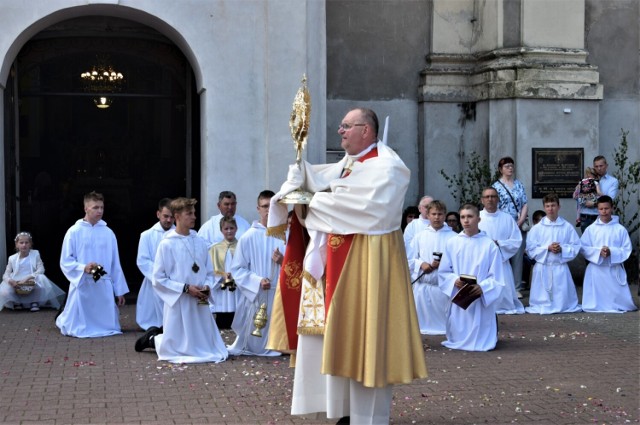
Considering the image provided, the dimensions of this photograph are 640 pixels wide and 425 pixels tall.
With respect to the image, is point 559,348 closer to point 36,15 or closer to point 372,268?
point 372,268

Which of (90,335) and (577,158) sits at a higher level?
(577,158)

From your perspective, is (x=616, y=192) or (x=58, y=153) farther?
(x=58, y=153)

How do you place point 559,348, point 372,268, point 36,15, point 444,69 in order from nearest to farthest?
1. point 372,268
2. point 559,348
3. point 36,15
4. point 444,69

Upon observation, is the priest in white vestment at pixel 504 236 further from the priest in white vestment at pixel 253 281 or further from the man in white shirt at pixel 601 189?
the priest in white vestment at pixel 253 281

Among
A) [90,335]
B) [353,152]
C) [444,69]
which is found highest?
[444,69]

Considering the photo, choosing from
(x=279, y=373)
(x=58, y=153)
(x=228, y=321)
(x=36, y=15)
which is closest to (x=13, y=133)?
(x=58, y=153)

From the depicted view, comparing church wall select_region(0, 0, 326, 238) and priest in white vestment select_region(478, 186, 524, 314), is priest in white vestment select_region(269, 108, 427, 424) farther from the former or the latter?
church wall select_region(0, 0, 326, 238)

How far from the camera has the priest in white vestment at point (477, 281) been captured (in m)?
11.1

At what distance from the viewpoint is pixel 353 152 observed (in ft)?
24.4

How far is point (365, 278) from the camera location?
713 cm

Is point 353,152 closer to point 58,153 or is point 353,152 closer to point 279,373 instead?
point 279,373

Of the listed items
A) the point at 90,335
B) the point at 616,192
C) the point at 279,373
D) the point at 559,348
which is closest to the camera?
the point at 279,373

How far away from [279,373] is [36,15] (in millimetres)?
7346

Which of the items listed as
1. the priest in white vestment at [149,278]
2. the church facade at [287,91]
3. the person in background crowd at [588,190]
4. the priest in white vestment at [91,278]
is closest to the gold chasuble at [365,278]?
the priest in white vestment at [149,278]
